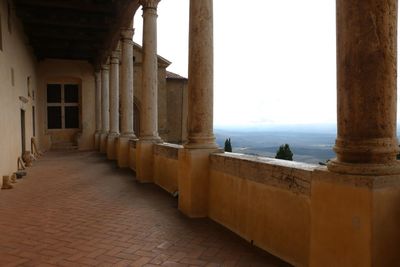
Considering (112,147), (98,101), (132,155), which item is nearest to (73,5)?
(132,155)

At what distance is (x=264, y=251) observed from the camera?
378 centimetres

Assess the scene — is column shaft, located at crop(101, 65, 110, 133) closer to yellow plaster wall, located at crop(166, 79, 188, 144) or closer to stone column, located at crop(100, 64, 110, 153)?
stone column, located at crop(100, 64, 110, 153)

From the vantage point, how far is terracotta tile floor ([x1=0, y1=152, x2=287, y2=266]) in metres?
3.59

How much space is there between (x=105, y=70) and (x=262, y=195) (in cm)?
1479

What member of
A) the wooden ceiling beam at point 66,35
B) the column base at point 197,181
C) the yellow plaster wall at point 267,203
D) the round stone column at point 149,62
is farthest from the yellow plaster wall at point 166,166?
the wooden ceiling beam at point 66,35

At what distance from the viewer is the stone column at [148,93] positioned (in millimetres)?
8008

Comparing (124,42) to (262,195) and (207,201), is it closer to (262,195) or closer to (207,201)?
(207,201)

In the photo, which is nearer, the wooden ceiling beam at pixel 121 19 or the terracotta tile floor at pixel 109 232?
the terracotta tile floor at pixel 109 232

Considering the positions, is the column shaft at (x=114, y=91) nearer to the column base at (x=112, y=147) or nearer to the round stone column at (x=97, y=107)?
the column base at (x=112, y=147)

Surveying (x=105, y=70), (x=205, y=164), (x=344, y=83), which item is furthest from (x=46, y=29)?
(x=344, y=83)

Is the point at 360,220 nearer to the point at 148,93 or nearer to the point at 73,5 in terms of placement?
the point at 148,93

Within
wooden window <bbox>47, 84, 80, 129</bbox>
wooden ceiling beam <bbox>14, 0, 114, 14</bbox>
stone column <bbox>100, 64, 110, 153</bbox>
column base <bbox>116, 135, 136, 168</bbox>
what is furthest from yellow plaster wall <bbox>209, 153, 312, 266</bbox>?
wooden window <bbox>47, 84, 80, 129</bbox>

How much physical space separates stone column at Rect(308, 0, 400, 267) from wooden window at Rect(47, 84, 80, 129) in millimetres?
18846

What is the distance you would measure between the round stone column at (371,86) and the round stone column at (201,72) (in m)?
2.87
